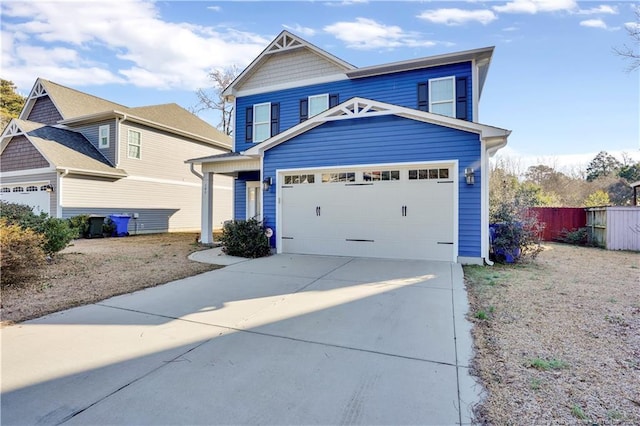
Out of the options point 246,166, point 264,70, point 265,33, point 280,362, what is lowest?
point 280,362

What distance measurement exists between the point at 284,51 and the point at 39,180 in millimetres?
12298

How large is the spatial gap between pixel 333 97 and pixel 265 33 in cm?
385

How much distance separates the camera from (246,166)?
1056 centimetres

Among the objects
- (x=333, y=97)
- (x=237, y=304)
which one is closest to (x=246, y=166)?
(x=333, y=97)

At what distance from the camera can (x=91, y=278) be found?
620cm

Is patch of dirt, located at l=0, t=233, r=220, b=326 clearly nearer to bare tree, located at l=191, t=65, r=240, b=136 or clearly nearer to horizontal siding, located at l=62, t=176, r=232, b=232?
horizontal siding, located at l=62, t=176, r=232, b=232

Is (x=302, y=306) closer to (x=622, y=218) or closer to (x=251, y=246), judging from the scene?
(x=251, y=246)

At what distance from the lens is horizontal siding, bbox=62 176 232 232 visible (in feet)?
46.6

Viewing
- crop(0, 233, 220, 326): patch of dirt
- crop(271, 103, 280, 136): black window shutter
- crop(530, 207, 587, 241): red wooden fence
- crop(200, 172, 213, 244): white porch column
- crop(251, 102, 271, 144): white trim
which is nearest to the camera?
crop(0, 233, 220, 326): patch of dirt

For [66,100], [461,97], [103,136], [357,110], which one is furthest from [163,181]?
[461,97]

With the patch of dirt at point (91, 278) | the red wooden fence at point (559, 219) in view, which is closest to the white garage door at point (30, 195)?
the patch of dirt at point (91, 278)

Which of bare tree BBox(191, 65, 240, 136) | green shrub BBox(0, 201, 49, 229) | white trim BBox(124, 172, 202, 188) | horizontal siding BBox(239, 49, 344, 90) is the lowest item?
green shrub BBox(0, 201, 49, 229)

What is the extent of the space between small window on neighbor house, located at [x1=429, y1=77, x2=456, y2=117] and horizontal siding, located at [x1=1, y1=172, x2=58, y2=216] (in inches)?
602

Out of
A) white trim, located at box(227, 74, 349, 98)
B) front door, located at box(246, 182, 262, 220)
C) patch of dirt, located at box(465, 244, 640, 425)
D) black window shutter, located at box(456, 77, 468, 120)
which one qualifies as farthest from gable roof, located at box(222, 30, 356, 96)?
patch of dirt, located at box(465, 244, 640, 425)
